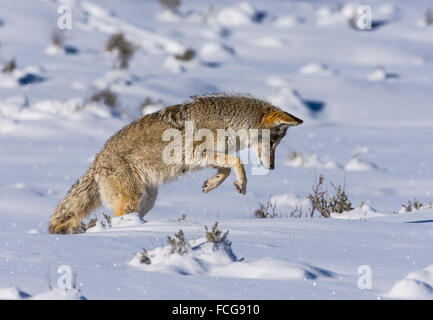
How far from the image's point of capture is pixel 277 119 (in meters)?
7.82

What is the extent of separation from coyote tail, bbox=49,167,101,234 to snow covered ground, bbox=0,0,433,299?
1.05 feet

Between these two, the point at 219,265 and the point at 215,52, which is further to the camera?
the point at 215,52

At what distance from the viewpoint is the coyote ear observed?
777 cm

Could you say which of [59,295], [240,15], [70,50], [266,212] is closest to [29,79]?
[70,50]

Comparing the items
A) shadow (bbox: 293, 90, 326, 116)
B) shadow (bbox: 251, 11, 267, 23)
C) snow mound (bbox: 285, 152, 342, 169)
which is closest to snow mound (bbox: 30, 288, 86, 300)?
snow mound (bbox: 285, 152, 342, 169)

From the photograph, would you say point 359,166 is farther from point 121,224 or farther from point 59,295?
point 59,295

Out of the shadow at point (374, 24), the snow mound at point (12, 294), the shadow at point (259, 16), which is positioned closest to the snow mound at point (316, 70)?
the shadow at point (374, 24)

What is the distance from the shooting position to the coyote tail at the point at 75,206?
7375 mm

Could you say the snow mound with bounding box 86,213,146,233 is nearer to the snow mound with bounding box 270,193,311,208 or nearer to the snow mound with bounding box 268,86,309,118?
the snow mound with bounding box 270,193,311,208

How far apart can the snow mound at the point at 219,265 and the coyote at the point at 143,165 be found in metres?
2.56

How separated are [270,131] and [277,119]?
196mm
